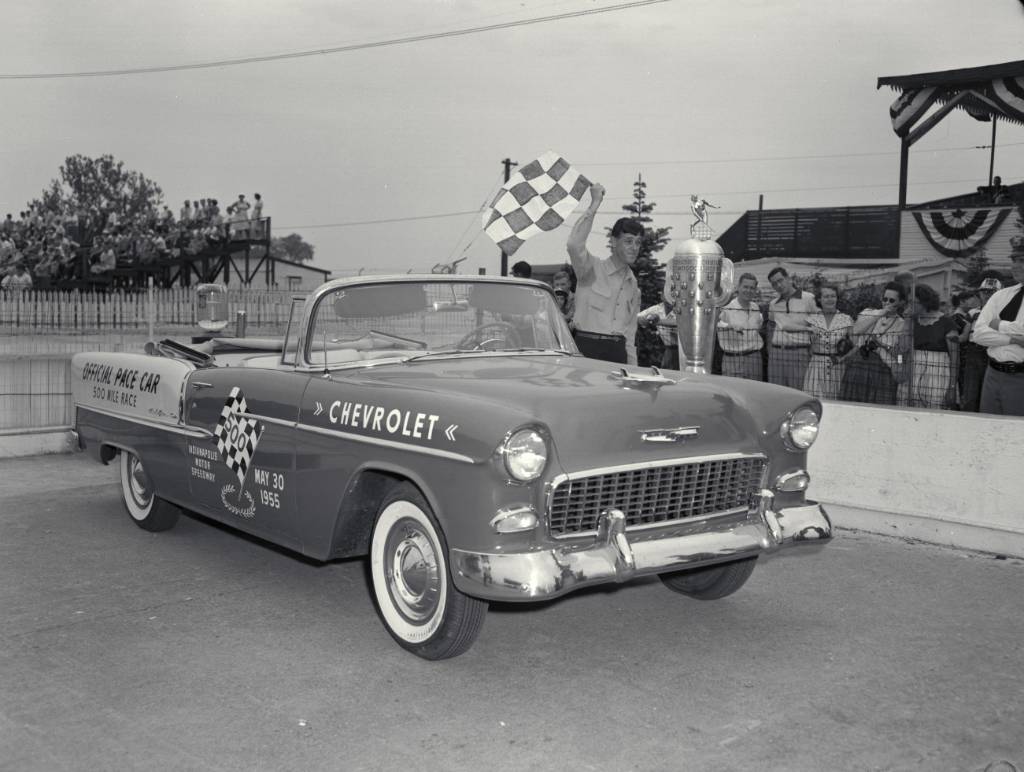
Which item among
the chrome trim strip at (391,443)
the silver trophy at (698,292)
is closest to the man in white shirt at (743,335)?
the silver trophy at (698,292)

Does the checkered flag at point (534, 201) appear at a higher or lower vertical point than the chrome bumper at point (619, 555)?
higher

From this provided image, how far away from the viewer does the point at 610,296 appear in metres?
6.87

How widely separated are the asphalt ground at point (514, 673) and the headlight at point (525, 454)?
77 centimetres

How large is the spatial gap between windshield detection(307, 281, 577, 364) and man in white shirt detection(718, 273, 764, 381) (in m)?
4.10

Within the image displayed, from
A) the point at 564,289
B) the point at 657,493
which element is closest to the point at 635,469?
the point at 657,493

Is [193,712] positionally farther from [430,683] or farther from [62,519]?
[62,519]

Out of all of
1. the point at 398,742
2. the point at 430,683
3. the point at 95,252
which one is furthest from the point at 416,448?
the point at 95,252

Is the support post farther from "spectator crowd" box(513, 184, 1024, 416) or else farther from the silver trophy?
the silver trophy

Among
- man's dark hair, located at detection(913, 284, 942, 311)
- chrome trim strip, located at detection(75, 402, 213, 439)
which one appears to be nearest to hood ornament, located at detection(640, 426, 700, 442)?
chrome trim strip, located at detection(75, 402, 213, 439)

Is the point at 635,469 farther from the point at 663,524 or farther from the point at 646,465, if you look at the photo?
the point at 663,524

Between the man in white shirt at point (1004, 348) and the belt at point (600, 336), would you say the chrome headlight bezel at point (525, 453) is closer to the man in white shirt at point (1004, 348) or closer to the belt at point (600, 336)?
the belt at point (600, 336)

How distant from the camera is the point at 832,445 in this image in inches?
269

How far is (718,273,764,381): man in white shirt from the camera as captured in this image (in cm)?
917

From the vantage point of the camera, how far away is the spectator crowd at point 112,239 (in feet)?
89.1
